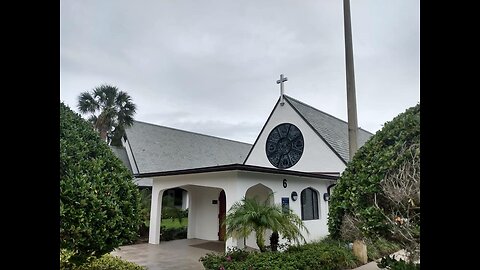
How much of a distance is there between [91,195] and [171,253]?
5483 mm

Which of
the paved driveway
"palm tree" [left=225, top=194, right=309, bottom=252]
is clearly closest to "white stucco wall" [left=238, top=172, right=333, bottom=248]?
"palm tree" [left=225, top=194, right=309, bottom=252]

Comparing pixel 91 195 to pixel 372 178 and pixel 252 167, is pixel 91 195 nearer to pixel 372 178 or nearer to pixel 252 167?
pixel 372 178

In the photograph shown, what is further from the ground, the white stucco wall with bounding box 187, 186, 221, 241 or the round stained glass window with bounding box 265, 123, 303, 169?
the round stained glass window with bounding box 265, 123, 303, 169

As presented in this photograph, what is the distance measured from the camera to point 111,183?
5379 millimetres

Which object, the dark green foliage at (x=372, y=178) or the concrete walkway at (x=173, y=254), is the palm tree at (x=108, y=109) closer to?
the concrete walkway at (x=173, y=254)

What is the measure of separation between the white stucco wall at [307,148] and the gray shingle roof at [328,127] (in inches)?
9.1

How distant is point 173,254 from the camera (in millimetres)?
9570

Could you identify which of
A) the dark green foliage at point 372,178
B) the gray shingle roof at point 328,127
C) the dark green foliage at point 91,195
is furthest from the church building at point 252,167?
the dark green foliage at point 91,195

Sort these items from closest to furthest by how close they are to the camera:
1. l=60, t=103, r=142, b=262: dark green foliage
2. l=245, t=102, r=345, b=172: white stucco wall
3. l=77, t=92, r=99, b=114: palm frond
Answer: l=60, t=103, r=142, b=262: dark green foliage
l=245, t=102, r=345, b=172: white stucco wall
l=77, t=92, r=99, b=114: palm frond

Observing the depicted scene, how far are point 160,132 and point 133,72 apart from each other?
34.1ft

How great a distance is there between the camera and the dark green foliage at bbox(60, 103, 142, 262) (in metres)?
4.68

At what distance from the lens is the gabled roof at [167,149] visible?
52.9 feet

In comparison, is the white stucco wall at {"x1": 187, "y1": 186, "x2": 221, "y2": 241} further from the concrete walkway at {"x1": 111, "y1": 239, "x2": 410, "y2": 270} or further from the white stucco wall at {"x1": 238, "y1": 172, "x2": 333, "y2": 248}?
the white stucco wall at {"x1": 238, "y1": 172, "x2": 333, "y2": 248}
